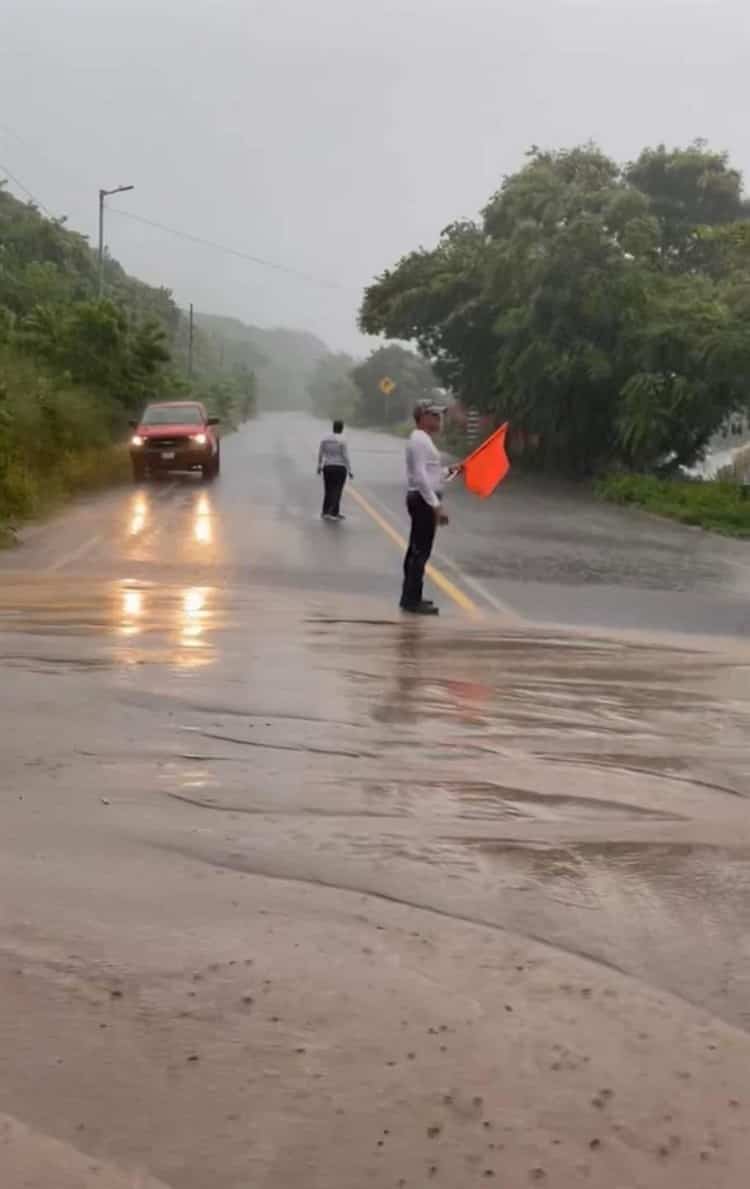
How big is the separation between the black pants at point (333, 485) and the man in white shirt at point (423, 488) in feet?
30.7

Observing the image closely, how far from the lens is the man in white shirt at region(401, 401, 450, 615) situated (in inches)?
476

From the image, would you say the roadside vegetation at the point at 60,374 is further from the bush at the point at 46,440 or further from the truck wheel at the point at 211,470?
the truck wheel at the point at 211,470

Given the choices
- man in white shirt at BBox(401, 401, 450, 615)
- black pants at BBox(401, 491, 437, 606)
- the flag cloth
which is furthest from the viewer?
the flag cloth

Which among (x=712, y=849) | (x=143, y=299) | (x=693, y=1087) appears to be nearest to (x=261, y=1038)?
(x=693, y=1087)

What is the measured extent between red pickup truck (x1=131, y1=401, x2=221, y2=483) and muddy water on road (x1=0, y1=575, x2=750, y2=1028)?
21074 millimetres

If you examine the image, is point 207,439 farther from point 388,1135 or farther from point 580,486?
point 388,1135

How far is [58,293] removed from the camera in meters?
52.8

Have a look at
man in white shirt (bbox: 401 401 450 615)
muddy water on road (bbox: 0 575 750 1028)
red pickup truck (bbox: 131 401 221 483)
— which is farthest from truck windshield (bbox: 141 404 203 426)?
muddy water on road (bbox: 0 575 750 1028)

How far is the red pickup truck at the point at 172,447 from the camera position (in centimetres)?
3206

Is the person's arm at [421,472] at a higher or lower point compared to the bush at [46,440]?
higher

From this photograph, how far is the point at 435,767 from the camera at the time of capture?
688 centimetres

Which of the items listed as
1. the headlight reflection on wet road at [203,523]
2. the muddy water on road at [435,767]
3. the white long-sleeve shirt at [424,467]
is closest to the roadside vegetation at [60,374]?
the headlight reflection on wet road at [203,523]

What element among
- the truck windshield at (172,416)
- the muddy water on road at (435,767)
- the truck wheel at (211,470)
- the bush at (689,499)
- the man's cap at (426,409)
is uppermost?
the man's cap at (426,409)

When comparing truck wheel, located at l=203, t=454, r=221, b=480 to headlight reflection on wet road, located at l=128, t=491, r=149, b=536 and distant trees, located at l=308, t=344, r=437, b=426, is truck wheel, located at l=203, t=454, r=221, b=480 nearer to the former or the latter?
headlight reflection on wet road, located at l=128, t=491, r=149, b=536
